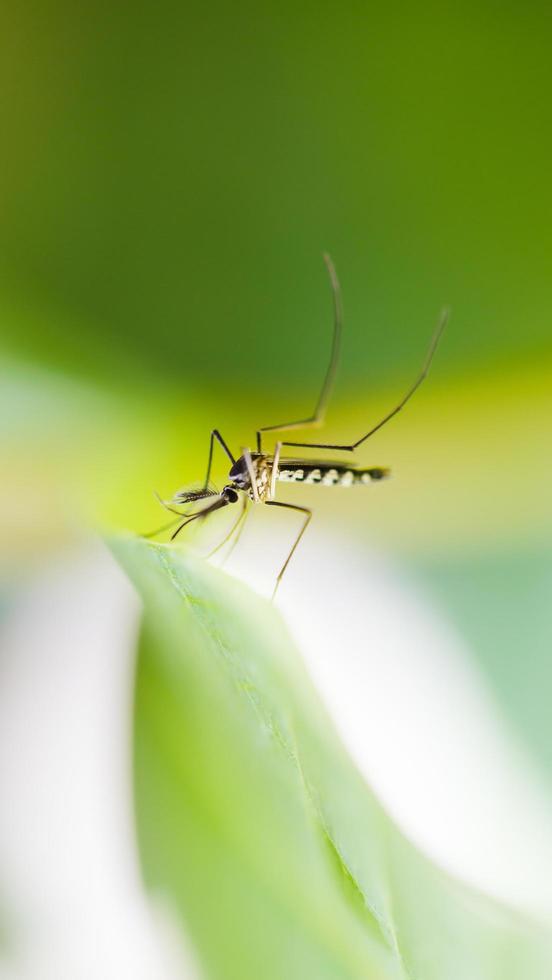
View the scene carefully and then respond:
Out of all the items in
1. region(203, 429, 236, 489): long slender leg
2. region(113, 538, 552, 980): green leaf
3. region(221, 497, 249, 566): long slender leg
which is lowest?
region(113, 538, 552, 980): green leaf

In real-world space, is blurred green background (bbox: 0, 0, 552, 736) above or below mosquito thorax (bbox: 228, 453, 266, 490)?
above

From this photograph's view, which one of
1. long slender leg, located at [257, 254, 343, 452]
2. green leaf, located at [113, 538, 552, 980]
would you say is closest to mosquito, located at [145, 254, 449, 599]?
long slender leg, located at [257, 254, 343, 452]

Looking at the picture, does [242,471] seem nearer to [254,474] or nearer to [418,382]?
[254,474]

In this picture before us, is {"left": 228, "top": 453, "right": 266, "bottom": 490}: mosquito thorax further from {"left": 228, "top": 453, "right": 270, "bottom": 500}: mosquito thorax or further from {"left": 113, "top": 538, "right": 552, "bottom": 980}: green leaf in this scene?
{"left": 113, "top": 538, "right": 552, "bottom": 980}: green leaf

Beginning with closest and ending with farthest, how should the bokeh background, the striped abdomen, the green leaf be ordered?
1. the green leaf
2. the bokeh background
3. the striped abdomen

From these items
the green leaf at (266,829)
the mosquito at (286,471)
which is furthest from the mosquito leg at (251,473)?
the green leaf at (266,829)

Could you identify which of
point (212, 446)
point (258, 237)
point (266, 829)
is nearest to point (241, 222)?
point (258, 237)

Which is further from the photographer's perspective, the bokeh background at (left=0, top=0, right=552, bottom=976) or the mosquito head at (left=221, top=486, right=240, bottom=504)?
the mosquito head at (left=221, top=486, right=240, bottom=504)

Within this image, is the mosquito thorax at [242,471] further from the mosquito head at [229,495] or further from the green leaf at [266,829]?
the green leaf at [266,829]
